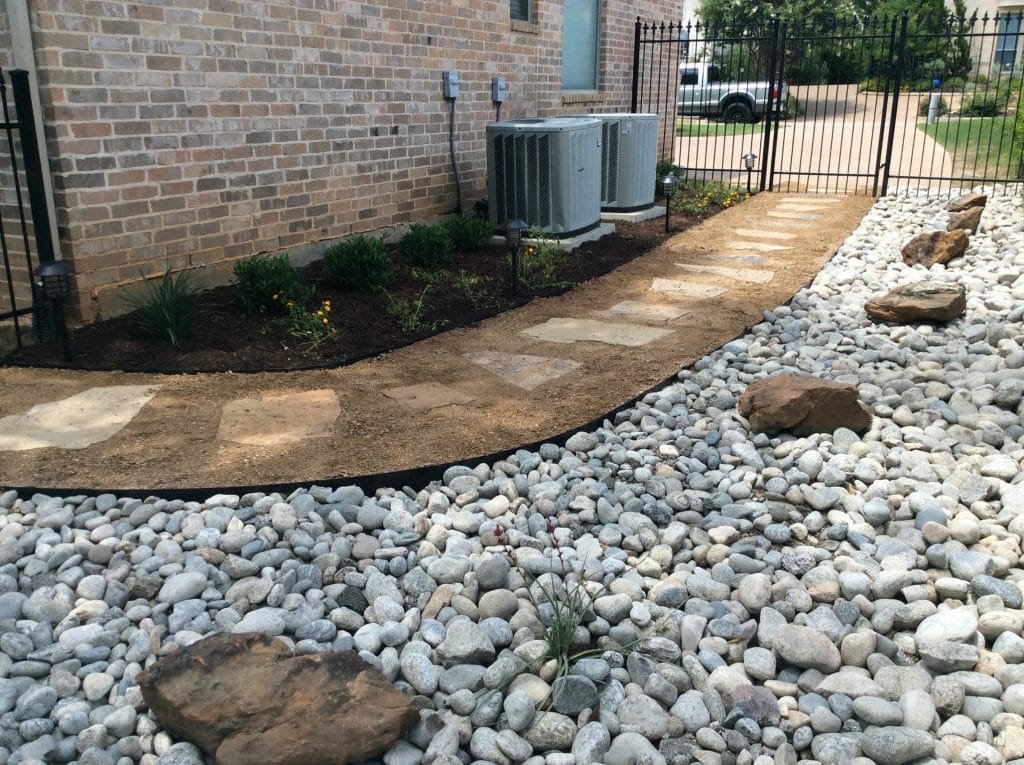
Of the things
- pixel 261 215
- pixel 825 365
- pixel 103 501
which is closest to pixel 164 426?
pixel 103 501

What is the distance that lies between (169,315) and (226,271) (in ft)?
3.45

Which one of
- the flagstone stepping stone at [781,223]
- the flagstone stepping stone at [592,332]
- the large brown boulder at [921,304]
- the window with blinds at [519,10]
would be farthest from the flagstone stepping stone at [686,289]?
the window with blinds at [519,10]

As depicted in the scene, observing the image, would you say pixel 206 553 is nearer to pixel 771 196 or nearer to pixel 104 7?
pixel 104 7

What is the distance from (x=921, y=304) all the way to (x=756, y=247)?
9.30 ft

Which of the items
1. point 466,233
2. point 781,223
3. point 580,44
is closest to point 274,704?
point 466,233

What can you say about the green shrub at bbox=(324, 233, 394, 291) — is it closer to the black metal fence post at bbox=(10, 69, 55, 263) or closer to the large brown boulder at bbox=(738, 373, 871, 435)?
the black metal fence post at bbox=(10, 69, 55, 263)

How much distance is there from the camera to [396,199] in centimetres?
753

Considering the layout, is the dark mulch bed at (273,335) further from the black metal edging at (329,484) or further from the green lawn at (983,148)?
the green lawn at (983,148)

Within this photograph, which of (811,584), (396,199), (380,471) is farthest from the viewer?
(396,199)

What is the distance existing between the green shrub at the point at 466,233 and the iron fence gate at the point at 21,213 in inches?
126

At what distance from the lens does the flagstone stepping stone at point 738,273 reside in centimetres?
702

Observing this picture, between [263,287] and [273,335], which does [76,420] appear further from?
[263,287]

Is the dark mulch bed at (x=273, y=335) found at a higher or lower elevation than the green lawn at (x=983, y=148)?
lower

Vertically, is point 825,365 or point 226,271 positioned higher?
point 226,271
